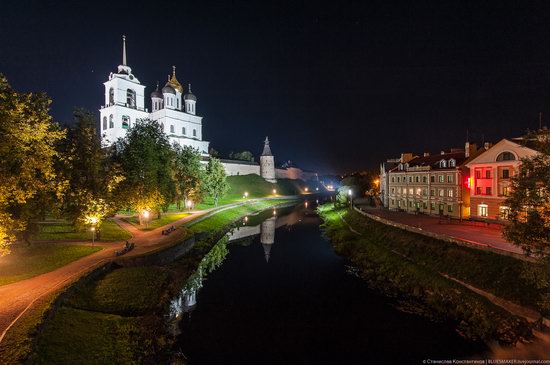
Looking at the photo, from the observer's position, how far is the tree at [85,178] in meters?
27.6

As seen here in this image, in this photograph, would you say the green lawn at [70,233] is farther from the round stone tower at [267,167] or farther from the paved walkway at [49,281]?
the round stone tower at [267,167]

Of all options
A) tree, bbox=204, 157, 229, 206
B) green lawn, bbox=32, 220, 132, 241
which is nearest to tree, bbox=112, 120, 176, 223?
green lawn, bbox=32, 220, 132, 241

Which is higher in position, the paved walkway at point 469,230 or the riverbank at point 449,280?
the paved walkway at point 469,230

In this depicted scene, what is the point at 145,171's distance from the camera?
3897 cm

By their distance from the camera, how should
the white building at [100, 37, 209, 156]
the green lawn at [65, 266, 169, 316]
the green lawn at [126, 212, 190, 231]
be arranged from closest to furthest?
the green lawn at [65, 266, 169, 316], the green lawn at [126, 212, 190, 231], the white building at [100, 37, 209, 156]

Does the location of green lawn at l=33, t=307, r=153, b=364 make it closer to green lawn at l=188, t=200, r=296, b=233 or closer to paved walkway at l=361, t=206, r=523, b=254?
green lawn at l=188, t=200, r=296, b=233

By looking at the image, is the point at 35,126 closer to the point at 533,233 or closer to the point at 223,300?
the point at 223,300

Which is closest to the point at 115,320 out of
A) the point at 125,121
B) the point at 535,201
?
the point at 535,201

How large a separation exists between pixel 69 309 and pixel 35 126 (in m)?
10.7

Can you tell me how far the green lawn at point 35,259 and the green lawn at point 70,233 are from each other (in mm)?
2629

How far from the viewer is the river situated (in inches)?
635

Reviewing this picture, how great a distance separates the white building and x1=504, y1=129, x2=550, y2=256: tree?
6188cm

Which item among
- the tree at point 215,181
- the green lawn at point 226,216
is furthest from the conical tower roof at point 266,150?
the tree at point 215,181

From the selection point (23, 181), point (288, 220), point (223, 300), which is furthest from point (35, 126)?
point (288, 220)
